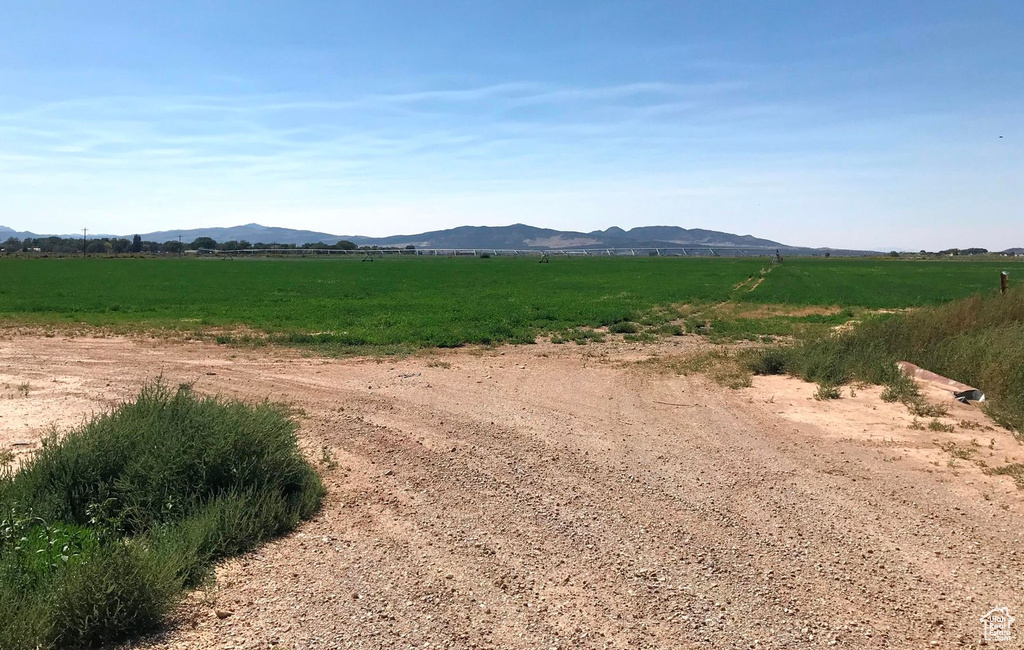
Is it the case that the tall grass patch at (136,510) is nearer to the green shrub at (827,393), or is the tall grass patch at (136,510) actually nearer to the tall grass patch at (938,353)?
the green shrub at (827,393)

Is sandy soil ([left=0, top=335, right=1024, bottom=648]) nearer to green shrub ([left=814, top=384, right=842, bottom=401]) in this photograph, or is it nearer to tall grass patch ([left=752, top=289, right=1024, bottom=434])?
green shrub ([left=814, top=384, right=842, bottom=401])

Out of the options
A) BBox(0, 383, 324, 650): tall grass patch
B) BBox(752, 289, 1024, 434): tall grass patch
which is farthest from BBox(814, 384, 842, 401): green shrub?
BBox(0, 383, 324, 650): tall grass patch

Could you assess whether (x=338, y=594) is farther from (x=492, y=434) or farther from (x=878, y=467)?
(x=878, y=467)

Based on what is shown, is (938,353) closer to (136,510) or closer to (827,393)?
(827,393)

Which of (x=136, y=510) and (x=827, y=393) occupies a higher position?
(x=827, y=393)

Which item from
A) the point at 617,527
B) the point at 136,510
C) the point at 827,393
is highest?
the point at 827,393

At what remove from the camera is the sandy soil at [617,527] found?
15.2 feet

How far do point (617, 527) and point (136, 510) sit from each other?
13.9 ft

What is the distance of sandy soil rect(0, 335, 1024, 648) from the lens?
4.63m

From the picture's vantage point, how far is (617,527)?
6262mm

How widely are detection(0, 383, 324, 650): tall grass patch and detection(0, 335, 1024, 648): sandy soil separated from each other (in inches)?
11.7

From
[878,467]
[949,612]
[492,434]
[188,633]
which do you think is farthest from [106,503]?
[878,467]

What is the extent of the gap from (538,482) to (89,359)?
12.5m

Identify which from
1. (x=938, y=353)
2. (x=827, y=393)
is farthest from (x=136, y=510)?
(x=938, y=353)
